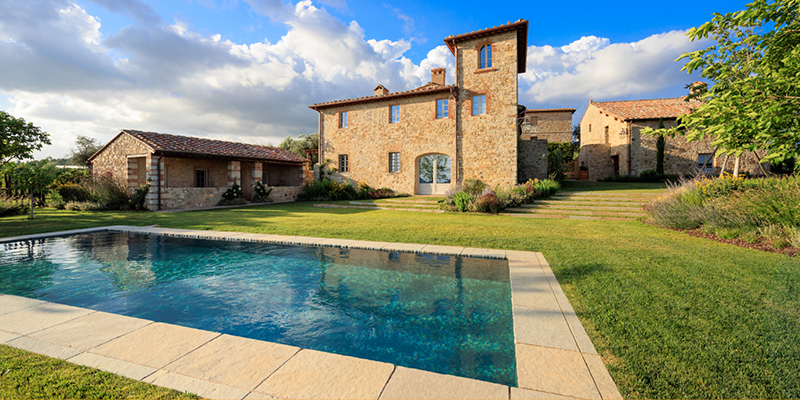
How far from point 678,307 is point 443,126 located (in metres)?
14.3

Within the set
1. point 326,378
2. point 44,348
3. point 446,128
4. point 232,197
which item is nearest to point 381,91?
point 446,128

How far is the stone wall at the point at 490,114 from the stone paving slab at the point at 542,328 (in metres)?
13.1

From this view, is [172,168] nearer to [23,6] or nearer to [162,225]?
[23,6]

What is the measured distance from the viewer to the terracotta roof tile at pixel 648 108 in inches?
827

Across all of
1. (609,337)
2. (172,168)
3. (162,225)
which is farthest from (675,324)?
(172,168)

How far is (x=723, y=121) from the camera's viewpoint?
4.43 meters

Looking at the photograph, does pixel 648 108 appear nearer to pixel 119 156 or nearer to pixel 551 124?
pixel 551 124

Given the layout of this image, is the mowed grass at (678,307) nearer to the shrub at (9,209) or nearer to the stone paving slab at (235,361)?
the stone paving slab at (235,361)

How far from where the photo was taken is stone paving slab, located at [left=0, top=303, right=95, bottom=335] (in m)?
2.76

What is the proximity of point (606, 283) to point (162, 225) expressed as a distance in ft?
36.2

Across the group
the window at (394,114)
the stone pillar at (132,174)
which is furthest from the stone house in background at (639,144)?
the stone pillar at (132,174)

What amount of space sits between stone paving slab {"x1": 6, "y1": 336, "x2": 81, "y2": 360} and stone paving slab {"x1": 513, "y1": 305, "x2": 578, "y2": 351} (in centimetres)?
338

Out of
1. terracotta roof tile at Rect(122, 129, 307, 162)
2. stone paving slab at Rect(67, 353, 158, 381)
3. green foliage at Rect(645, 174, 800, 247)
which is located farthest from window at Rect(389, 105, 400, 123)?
stone paving slab at Rect(67, 353, 158, 381)

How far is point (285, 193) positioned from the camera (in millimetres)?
19391
